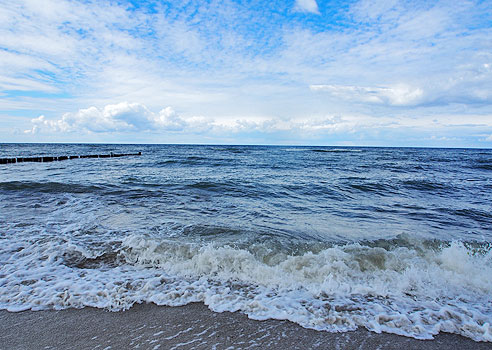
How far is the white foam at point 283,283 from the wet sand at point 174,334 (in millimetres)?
146

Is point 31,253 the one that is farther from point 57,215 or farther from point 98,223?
point 57,215

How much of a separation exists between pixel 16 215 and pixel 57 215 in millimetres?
1062

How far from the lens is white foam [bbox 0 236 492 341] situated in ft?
11.5

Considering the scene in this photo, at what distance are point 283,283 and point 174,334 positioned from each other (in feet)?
6.06

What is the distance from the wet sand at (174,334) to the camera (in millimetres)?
2988

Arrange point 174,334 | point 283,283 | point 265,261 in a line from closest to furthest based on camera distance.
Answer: point 174,334 → point 283,283 → point 265,261

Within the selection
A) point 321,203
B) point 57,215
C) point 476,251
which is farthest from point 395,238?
point 57,215

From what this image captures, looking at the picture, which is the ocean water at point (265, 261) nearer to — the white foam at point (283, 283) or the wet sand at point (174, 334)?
the white foam at point (283, 283)

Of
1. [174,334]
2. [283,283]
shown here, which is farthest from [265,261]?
[174,334]

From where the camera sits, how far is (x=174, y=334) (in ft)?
10.3

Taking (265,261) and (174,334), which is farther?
(265,261)

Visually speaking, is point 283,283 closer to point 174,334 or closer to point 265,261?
point 265,261

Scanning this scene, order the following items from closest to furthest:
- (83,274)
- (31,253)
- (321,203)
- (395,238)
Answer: (83,274), (31,253), (395,238), (321,203)

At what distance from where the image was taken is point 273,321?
134 inches
